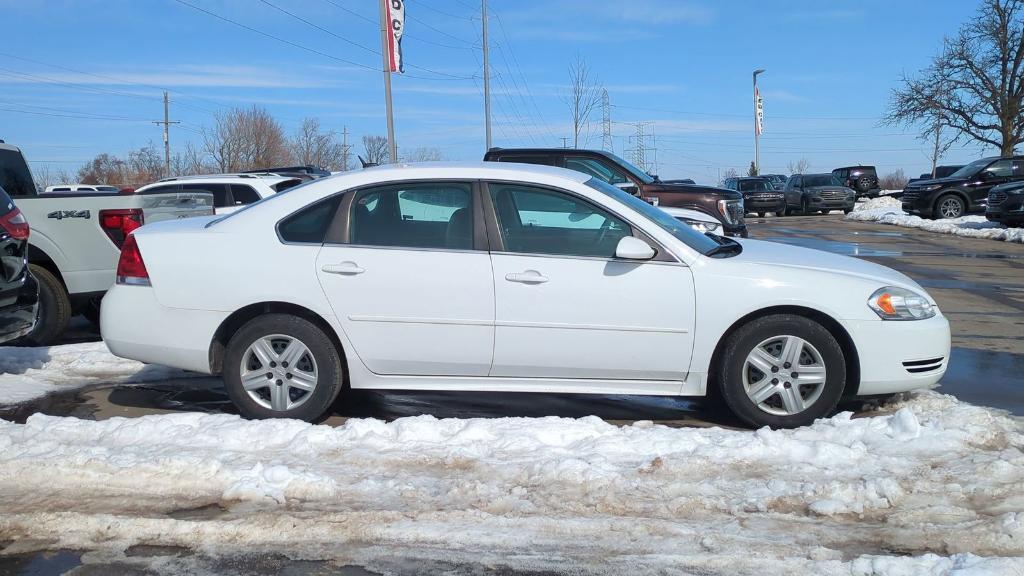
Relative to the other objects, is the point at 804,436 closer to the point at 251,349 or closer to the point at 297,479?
the point at 297,479

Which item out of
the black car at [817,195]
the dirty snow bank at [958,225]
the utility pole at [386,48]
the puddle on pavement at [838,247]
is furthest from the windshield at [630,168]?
the black car at [817,195]

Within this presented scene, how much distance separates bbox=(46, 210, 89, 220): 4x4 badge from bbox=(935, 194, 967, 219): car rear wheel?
2334 centimetres

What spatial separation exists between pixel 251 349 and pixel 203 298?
435 mm

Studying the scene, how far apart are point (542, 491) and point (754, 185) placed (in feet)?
115

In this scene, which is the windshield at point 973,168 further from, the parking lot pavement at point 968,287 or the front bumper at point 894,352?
the front bumper at point 894,352

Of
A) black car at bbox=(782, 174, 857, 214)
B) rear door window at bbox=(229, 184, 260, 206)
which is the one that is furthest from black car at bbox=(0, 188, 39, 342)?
black car at bbox=(782, 174, 857, 214)

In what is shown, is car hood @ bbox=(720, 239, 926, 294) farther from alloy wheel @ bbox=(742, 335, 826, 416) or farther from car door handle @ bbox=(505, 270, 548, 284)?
car door handle @ bbox=(505, 270, 548, 284)

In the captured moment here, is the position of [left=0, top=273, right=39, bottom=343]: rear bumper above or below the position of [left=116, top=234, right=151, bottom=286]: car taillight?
below

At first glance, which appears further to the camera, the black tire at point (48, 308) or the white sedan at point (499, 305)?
the black tire at point (48, 308)

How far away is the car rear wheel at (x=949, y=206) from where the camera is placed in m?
25.1

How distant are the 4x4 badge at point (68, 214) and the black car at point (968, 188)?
76.2 ft

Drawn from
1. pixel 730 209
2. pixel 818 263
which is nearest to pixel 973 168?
pixel 730 209

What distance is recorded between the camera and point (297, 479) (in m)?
4.36

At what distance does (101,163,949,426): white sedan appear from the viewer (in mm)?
5250
